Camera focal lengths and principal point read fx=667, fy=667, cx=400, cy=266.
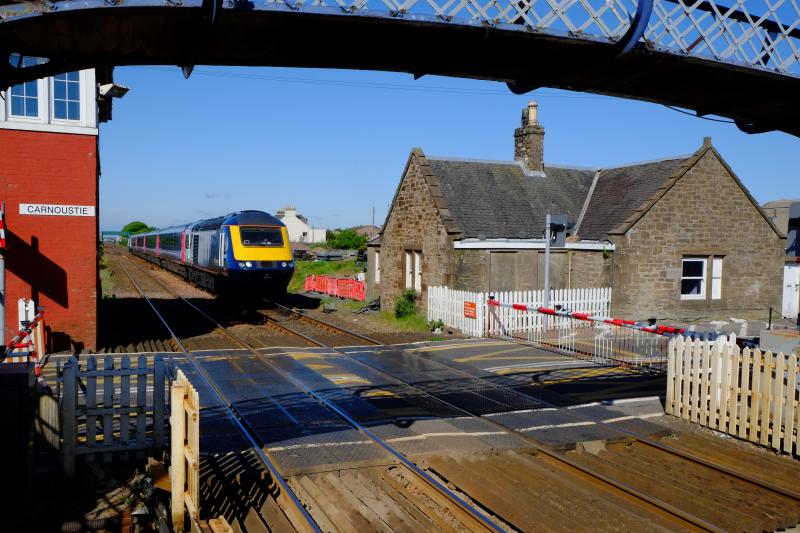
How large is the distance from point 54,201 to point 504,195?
45.6ft

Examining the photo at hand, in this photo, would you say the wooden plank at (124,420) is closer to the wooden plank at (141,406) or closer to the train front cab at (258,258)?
the wooden plank at (141,406)

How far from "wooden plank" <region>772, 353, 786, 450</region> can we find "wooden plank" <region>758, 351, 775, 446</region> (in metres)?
0.08

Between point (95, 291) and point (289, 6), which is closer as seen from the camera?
point (289, 6)

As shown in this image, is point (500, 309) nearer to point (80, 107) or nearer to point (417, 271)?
point (417, 271)

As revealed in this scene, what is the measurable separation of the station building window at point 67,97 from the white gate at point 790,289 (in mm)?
23164

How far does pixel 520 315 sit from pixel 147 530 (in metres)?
13.4

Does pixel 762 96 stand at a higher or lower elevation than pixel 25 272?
higher

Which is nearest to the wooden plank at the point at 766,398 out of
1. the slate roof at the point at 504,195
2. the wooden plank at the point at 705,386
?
the wooden plank at the point at 705,386

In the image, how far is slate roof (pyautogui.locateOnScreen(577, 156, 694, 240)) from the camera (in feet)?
72.1

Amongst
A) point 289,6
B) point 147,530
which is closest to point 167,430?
point 147,530

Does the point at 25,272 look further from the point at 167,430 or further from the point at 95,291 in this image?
the point at 167,430

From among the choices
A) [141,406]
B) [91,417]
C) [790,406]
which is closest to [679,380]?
[790,406]

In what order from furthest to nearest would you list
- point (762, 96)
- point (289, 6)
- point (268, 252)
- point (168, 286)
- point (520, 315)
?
point (168, 286) → point (268, 252) → point (520, 315) → point (762, 96) → point (289, 6)

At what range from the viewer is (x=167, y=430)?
764 cm
